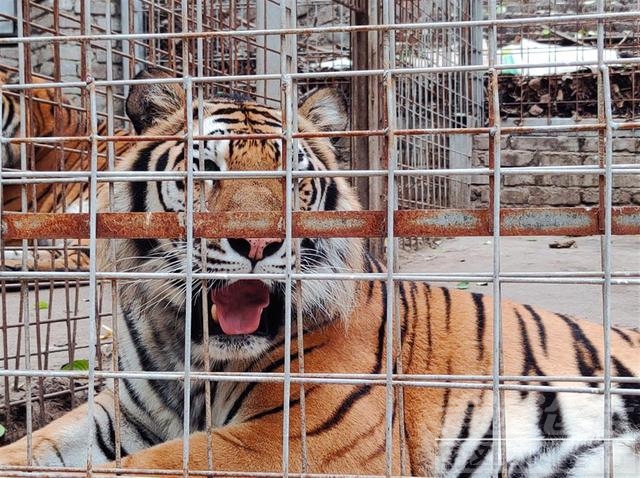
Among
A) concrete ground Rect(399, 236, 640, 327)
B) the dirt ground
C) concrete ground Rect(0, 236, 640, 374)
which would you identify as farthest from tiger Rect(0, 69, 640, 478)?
concrete ground Rect(399, 236, 640, 327)

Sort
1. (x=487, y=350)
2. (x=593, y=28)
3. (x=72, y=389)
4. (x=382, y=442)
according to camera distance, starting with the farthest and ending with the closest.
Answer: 1. (x=593, y=28)
2. (x=72, y=389)
3. (x=487, y=350)
4. (x=382, y=442)

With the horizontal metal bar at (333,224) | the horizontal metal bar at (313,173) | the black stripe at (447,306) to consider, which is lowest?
the black stripe at (447,306)

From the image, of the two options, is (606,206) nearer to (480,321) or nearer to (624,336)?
(480,321)

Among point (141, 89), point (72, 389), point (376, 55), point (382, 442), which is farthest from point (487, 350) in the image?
point (376, 55)

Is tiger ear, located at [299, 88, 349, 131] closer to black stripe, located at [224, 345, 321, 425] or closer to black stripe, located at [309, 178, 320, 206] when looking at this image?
black stripe, located at [309, 178, 320, 206]

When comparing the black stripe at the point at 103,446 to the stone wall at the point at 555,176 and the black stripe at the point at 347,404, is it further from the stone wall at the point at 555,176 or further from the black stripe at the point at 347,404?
the stone wall at the point at 555,176

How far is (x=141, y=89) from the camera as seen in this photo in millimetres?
2193

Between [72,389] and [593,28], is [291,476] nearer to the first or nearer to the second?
[72,389]

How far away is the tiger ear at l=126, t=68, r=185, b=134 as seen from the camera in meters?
2.19

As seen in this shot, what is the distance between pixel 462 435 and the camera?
2.04 meters

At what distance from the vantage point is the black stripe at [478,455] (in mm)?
1968

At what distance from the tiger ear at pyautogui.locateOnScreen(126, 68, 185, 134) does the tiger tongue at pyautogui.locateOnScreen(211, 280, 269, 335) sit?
27.7 inches

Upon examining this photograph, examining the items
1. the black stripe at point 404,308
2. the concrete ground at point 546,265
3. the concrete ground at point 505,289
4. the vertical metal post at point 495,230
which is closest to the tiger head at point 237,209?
the black stripe at point 404,308

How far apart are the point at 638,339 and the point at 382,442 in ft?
2.94
